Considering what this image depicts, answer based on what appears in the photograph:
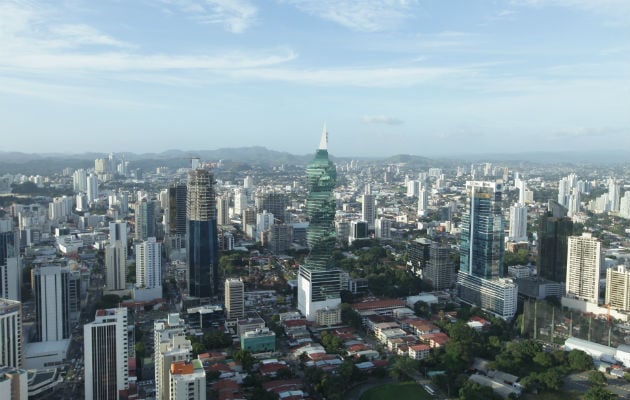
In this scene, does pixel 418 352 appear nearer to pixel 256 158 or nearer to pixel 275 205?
pixel 275 205

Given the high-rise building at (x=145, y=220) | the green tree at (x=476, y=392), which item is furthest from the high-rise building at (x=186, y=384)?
the high-rise building at (x=145, y=220)

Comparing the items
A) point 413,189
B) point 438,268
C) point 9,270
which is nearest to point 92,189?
point 413,189

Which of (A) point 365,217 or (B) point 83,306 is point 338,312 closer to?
(B) point 83,306

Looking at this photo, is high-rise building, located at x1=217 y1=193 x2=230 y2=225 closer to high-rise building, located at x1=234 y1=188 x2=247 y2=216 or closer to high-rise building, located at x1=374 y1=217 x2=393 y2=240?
high-rise building, located at x1=234 y1=188 x2=247 y2=216

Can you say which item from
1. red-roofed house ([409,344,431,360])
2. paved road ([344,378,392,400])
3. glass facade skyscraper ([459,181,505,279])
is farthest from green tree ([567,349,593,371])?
glass facade skyscraper ([459,181,505,279])

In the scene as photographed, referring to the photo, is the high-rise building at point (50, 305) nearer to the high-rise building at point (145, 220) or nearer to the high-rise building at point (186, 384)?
the high-rise building at point (186, 384)

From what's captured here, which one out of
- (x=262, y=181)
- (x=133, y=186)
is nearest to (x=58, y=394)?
(x=133, y=186)
